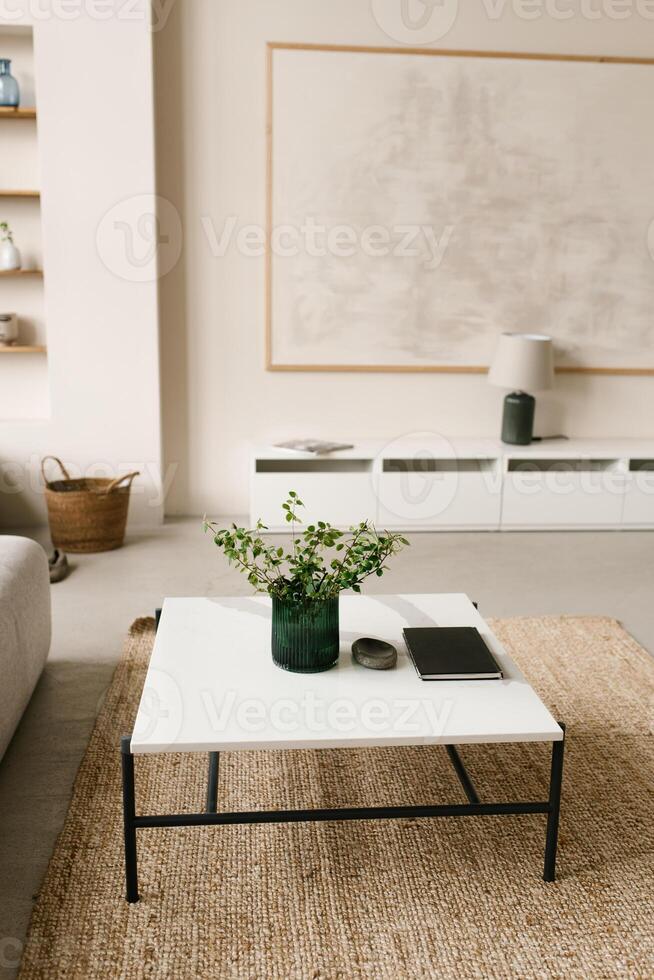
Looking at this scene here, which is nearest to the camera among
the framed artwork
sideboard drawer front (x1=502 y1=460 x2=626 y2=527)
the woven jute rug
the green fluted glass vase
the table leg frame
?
the woven jute rug

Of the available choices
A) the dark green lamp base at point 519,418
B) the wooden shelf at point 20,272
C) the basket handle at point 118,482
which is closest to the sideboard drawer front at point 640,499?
the dark green lamp base at point 519,418

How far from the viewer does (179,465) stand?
454 cm

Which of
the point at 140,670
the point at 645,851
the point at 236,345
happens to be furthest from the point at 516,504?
the point at 645,851

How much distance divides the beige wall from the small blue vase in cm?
61

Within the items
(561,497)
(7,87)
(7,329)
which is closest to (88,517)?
(7,329)

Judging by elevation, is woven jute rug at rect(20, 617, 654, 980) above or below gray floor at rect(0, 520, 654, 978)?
above

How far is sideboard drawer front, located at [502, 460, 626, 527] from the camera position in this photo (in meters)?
4.35

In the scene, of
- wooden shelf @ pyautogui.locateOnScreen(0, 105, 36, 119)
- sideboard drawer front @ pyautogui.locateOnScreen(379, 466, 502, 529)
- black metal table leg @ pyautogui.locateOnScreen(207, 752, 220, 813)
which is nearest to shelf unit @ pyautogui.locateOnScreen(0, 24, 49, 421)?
wooden shelf @ pyautogui.locateOnScreen(0, 105, 36, 119)

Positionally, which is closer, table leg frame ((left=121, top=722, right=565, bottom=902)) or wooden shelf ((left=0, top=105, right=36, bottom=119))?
table leg frame ((left=121, top=722, right=565, bottom=902))

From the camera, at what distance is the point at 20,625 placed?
2357 mm

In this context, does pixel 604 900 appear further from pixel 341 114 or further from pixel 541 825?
pixel 341 114

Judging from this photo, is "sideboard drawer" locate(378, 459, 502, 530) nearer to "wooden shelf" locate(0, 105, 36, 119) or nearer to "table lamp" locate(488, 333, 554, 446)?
"table lamp" locate(488, 333, 554, 446)

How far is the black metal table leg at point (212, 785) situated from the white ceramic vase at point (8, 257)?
9.07 ft

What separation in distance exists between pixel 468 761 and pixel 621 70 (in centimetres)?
346
